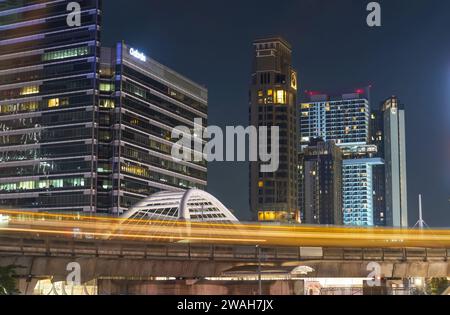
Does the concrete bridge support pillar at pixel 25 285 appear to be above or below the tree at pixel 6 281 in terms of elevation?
below

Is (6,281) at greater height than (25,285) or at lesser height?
greater

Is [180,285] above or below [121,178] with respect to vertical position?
below

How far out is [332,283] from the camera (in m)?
98.5

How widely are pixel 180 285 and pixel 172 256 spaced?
9272 millimetres

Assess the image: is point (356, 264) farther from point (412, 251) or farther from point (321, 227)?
point (321, 227)

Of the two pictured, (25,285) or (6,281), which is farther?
(25,285)

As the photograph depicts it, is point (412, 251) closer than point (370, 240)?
Yes

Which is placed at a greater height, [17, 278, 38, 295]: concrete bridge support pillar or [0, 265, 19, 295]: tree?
[0, 265, 19, 295]: tree

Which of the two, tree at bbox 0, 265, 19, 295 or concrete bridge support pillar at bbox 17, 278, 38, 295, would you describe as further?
concrete bridge support pillar at bbox 17, 278, 38, 295

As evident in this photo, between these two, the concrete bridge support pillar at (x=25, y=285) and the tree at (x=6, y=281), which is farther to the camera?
the concrete bridge support pillar at (x=25, y=285)
